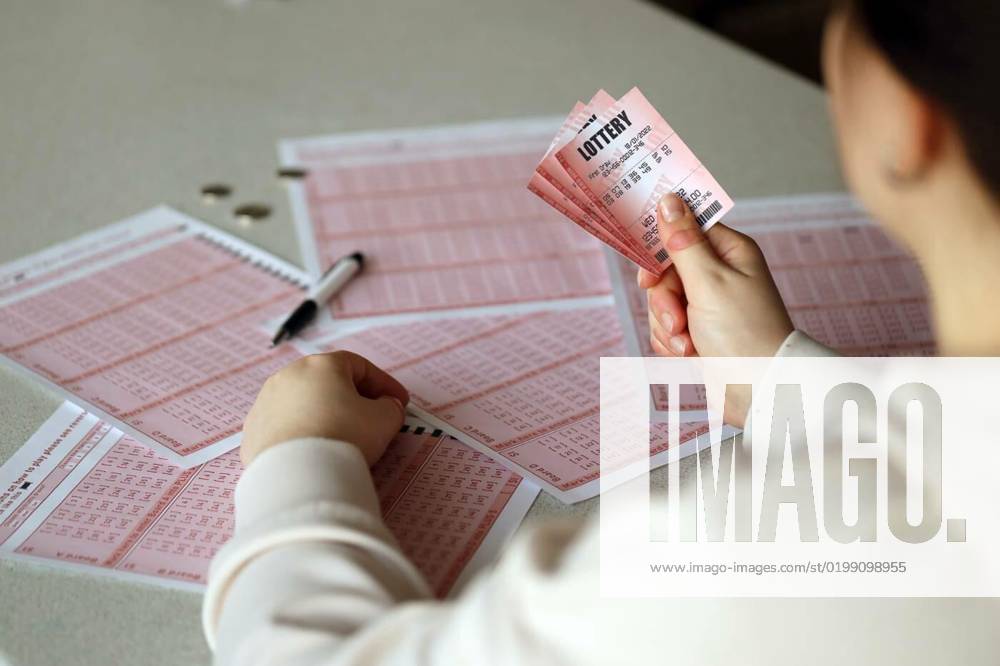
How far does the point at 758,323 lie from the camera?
2.95ft

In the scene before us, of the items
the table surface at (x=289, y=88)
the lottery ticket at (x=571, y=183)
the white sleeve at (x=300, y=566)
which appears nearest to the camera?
the white sleeve at (x=300, y=566)

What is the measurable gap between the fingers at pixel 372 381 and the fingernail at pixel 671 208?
0.81ft

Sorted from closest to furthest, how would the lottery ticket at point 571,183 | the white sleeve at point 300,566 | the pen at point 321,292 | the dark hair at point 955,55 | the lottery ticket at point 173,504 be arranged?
1. the dark hair at point 955,55
2. the white sleeve at point 300,566
3. the lottery ticket at point 173,504
4. the lottery ticket at point 571,183
5. the pen at point 321,292

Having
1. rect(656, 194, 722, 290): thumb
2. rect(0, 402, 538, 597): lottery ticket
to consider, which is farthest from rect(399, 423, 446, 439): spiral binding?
rect(656, 194, 722, 290): thumb

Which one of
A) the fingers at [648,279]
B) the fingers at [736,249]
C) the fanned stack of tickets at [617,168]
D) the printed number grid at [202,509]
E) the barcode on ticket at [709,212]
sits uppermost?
the fanned stack of tickets at [617,168]

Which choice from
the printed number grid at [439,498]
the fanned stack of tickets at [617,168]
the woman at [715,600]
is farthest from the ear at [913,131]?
the printed number grid at [439,498]

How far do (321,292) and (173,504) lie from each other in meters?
0.32

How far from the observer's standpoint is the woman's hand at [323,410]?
807 mm

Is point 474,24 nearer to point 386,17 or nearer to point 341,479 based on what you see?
point 386,17

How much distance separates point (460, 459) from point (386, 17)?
0.95m

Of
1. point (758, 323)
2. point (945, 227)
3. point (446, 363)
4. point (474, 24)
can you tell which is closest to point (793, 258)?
point (758, 323)

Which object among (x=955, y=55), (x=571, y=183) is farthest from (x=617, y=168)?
(x=955, y=55)

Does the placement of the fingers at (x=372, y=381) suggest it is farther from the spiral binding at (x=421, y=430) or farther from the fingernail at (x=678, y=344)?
the fingernail at (x=678, y=344)

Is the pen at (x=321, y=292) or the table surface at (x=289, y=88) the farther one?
the table surface at (x=289, y=88)
